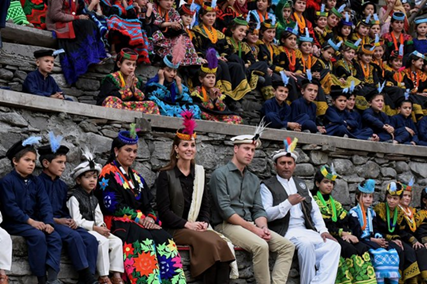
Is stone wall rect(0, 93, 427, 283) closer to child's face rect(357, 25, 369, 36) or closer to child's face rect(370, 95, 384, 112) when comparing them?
child's face rect(370, 95, 384, 112)

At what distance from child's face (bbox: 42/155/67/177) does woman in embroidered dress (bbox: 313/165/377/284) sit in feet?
11.0

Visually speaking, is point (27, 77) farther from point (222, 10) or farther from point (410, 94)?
point (410, 94)

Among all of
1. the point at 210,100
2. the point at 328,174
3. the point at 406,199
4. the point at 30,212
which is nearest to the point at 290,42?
the point at 210,100

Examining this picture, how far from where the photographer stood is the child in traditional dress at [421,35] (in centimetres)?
1539

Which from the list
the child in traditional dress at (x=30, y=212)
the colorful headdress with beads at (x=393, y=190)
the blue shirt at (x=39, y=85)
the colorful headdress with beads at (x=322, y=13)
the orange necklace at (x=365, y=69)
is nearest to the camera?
the child in traditional dress at (x=30, y=212)

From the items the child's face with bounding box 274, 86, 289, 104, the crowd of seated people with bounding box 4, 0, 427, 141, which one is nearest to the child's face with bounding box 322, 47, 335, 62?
the crowd of seated people with bounding box 4, 0, 427, 141

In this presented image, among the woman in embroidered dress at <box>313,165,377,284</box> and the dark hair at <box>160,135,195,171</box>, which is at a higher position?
the dark hair at <box>160,135,195,171</box>

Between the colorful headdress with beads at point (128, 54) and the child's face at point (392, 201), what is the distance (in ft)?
11.6

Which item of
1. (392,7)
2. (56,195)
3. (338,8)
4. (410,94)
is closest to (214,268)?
(56,195)

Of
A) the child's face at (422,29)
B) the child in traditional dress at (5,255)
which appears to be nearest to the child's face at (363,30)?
the child's face at (422,29)

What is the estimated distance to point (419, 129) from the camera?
1284cm

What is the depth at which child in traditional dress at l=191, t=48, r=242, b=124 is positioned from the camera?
1054 cm

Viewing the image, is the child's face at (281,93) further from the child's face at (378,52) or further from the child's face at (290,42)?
the child's face at (378,52)

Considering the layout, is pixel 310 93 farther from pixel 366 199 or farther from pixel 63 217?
pixel 63 217
